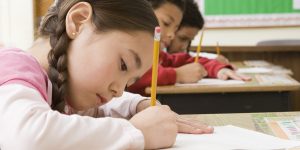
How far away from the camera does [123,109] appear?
1082 mm

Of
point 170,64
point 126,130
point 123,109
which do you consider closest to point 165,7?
point 170,64

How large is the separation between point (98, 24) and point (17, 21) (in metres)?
2.28

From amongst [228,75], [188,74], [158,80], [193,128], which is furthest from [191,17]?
[193,128]

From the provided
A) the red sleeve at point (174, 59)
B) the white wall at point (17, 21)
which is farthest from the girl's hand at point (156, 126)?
the white wall at point (17, 21)

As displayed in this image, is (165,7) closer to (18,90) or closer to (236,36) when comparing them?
(18,90)

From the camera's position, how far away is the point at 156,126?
2.47 ft

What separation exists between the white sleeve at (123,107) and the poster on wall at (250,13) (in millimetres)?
3022

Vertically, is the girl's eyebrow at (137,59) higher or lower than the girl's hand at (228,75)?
higher

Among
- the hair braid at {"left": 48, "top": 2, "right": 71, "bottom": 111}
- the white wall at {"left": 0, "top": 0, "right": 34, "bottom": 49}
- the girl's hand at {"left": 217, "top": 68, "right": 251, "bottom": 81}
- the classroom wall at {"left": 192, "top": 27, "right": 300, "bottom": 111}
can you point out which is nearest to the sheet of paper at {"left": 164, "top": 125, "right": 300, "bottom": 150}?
the hair braid at {"left": 48, "top": 2, "right": 71, "bottom": 111}

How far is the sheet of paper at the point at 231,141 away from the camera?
29.8 inches

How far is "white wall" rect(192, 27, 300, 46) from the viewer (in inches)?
158

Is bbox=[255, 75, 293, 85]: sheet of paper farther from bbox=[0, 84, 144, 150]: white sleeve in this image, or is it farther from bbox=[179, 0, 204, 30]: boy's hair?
bbox=[0, 84, 144, 150]: white sleeve

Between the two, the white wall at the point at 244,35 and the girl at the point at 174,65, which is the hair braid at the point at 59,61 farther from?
the white wall at the point at 244,35

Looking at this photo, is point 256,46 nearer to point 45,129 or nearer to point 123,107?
point 123,107
